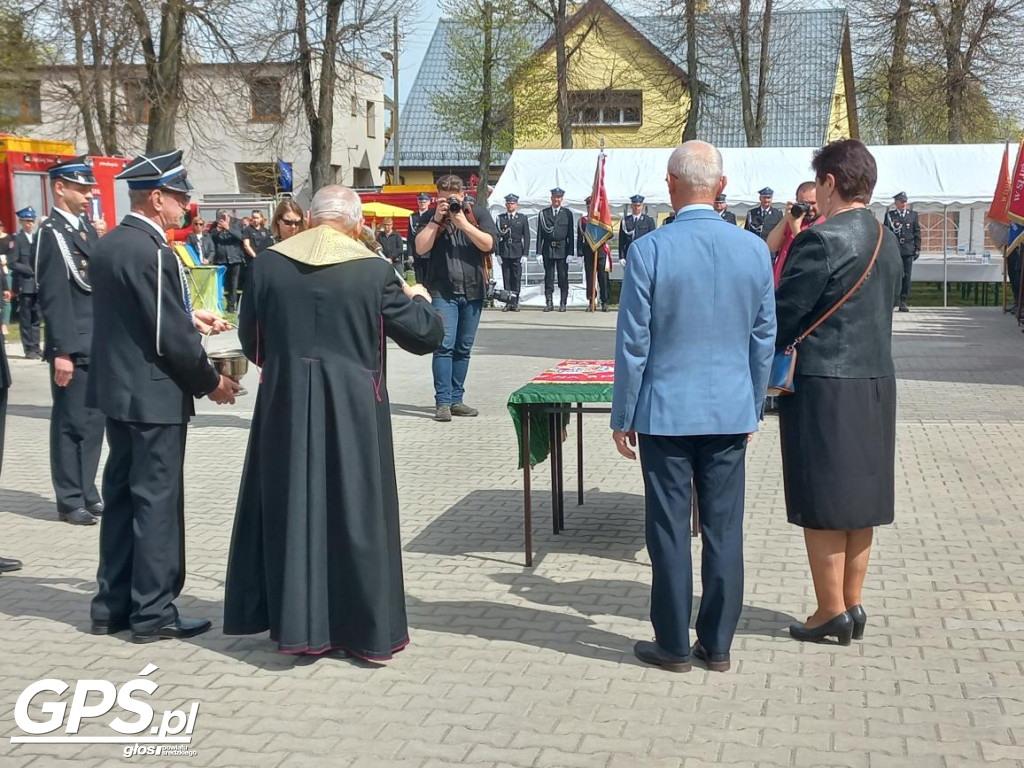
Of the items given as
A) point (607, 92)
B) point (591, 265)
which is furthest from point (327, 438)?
point (607, 92)

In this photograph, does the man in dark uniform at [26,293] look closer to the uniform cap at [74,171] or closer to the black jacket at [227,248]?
the black jacket at [227,248]

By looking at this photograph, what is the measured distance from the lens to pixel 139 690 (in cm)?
475

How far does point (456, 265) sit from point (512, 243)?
13.7 metres

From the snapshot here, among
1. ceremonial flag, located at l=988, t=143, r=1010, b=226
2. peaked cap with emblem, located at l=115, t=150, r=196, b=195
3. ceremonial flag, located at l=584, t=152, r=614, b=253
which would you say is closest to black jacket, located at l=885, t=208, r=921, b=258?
ceremonial flag, located at l=988, t=143, r=1010, b=226

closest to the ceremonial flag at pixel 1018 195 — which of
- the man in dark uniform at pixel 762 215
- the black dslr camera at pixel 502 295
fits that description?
the man in dark uniform at pixel 762 215

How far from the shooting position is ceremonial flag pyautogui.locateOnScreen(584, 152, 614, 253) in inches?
933

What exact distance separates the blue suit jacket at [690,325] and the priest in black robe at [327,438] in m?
0.91

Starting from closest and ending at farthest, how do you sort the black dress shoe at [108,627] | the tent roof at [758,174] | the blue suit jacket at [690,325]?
the blue suit jacket at [690,325], the black dress shoe at [108,627], the tent roof at [758,174]

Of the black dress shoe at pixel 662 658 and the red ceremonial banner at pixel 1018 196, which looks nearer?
the black dress shoe at pixel 662 658

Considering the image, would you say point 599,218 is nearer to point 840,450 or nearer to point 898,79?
point 898,79

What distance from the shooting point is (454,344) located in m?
10.9

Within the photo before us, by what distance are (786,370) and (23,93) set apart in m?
31.9

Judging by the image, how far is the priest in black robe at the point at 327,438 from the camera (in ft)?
15.9

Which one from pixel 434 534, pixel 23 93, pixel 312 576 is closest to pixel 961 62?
pixel 23 93
